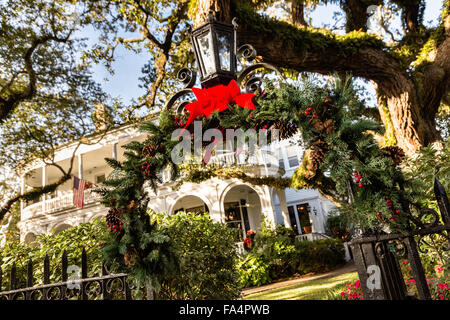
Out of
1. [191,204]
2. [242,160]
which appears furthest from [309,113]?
[191,204]

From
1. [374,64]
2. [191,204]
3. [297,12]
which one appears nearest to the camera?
[374,64]

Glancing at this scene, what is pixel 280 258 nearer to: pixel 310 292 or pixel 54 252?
pixel 310 292

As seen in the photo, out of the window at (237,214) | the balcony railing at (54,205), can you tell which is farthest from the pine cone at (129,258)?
the balcony railing at (54,205)

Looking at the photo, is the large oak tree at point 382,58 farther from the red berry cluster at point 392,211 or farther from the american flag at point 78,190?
the american flag at point 78,190

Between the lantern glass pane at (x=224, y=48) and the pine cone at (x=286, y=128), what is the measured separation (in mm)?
908

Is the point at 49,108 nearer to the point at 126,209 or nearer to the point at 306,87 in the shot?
Result: the point at 126,209

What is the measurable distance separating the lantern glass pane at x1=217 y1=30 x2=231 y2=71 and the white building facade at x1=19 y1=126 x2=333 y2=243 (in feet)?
39.6

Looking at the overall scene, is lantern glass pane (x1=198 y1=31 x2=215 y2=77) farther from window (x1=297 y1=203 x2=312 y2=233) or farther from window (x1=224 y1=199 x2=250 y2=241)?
window (x1=297 y1=203 x2=312 y2=233)

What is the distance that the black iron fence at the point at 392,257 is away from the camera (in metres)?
1.58

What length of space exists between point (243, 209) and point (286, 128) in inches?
634

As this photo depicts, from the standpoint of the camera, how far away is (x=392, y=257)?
1709mm

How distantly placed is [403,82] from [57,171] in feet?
76.6
